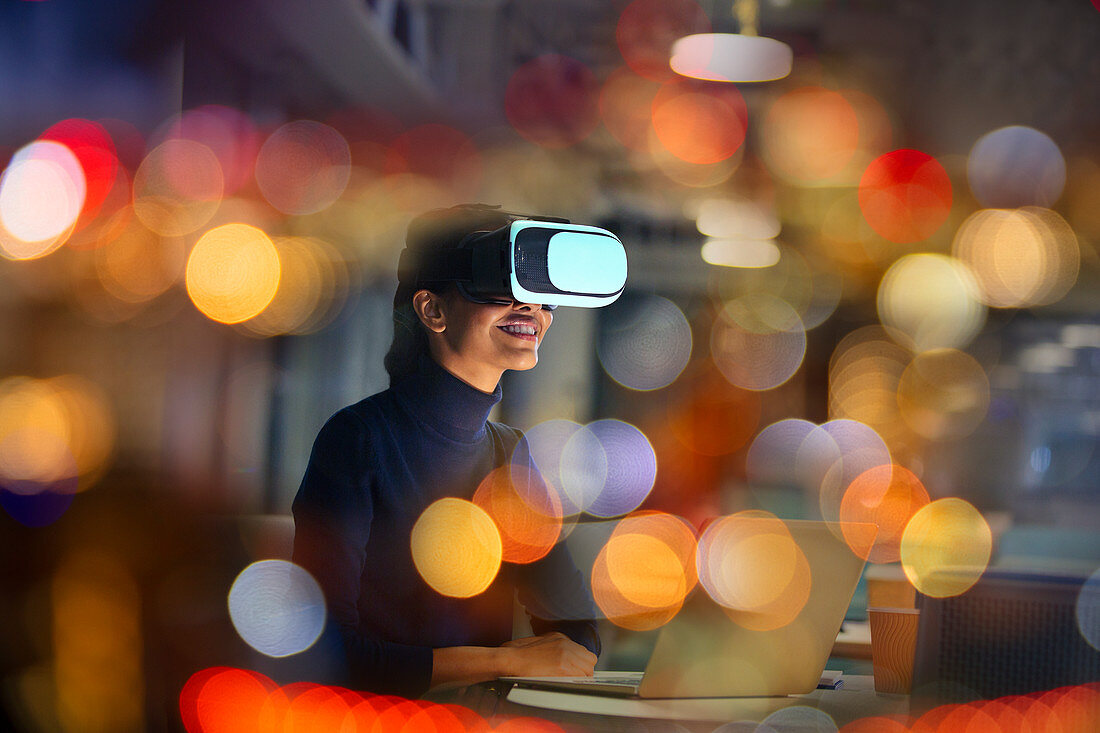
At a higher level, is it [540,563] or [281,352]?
[281,352]

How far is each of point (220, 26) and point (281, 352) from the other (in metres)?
1.06

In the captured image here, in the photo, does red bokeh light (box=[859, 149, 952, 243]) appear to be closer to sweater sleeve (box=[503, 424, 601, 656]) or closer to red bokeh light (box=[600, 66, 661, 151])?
red bokeh light (box=[600, 66, 661, 151])

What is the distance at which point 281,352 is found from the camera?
3.07m

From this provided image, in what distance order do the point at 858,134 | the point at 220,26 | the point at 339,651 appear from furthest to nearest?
the point at 858,134 < the point at 220,26 < the point at 339,651

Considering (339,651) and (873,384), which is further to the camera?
(873,384)

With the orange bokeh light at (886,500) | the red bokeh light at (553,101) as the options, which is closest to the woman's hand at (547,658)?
the orange bokeh light at (886,500)

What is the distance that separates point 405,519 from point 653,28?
2512mm

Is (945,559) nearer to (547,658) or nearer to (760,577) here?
(760,577)

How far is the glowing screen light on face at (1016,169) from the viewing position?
15.8 ft

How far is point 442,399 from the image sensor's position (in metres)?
1.89

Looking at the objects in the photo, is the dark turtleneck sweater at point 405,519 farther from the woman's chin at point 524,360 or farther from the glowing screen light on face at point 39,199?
the glowing screen light on face at point 39,199

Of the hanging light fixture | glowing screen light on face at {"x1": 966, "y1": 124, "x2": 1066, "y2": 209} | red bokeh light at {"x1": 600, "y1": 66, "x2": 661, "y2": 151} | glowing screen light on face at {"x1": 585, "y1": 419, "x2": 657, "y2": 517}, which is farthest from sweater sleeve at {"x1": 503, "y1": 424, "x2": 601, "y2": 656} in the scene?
glowing screen light on face at {"x1": 966, "y1": 124, "x2": 1066, "y2": 209}

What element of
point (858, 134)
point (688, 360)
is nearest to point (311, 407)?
point (858, 134)

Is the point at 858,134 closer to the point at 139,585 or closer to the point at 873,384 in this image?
the point at 873,384
